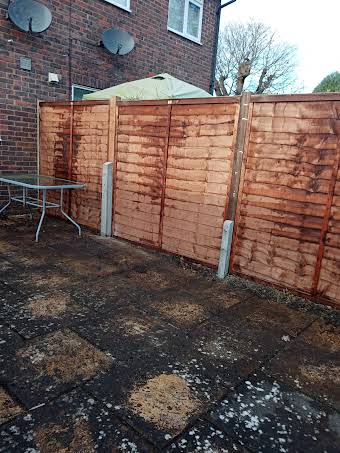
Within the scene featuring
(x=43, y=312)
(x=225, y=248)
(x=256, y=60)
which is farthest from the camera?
(x=256, y=60)

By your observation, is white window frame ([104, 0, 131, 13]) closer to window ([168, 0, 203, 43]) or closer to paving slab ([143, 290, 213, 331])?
window ([168, 0, 203, 43])

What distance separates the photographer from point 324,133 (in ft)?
10.2

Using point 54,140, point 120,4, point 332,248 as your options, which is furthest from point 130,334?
point 120,4

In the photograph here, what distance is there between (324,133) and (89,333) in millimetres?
2677

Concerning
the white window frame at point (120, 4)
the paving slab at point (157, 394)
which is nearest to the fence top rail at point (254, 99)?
the paving slab at point (157, 394)

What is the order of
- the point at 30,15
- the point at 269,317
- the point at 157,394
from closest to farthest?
the point at 157,394 → the point at 269,317 → the point at 30,15

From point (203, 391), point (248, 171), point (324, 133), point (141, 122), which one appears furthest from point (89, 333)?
point (141, 122)

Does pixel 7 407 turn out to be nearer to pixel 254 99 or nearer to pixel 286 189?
pixel 286 189

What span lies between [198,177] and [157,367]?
2458 mm

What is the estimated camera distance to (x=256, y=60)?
1872 cm

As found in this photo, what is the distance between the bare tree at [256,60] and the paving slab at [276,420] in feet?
60.6

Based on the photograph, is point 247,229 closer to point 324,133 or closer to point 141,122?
point 324,133

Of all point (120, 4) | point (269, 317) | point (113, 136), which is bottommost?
point (269, 317)

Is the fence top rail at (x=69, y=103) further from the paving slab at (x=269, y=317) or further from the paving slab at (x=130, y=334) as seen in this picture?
the paving slab at (x=269, y=317)
